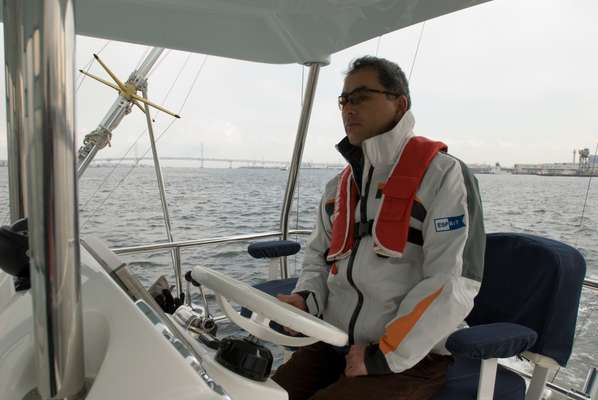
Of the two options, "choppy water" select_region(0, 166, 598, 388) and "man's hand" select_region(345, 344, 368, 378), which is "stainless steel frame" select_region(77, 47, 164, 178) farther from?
"man's hand" select_region(345, 344, 368, 378)

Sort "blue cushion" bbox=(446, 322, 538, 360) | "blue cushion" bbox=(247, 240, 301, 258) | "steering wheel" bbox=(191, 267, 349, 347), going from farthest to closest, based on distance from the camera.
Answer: "blue cushion" bbox=(247, 240, 301, 258) → "blue cushion" bbox=(446, 322, 538, 360) → "steering wheel" bbox=(191, 267, 349, 347)

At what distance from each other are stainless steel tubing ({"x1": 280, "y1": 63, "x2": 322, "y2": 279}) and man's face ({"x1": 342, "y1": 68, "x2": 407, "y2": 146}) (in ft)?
4.05

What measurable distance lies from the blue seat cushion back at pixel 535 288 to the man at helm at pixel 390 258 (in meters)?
0.26

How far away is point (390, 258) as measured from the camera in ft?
4.00

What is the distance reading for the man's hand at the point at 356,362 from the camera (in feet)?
3.64

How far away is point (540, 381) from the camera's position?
1.28 metres

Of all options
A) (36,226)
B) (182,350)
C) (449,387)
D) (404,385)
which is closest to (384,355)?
(404,385)

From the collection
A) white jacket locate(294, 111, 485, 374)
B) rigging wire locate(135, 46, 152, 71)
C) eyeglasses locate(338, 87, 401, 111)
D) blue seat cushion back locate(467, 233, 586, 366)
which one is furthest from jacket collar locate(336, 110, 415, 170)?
rigging wire locate(135, 46, 152, 71)

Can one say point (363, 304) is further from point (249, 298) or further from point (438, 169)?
point (249, 298)

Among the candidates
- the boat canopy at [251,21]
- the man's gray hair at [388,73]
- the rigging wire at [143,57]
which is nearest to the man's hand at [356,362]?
the man's gray hair at [388,73]

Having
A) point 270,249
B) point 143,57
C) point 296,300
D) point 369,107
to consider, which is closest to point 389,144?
point 369,107

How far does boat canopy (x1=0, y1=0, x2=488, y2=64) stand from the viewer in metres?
1.62

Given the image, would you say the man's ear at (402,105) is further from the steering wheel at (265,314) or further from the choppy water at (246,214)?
the steering wheel at (265,314)

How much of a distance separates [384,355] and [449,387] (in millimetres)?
279
